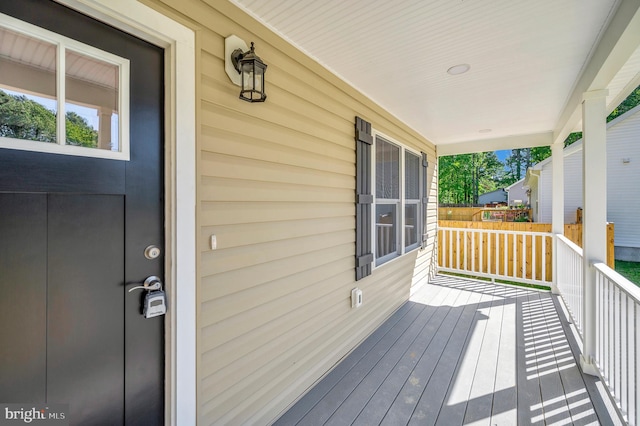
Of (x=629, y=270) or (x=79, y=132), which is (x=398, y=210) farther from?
(x=629, y=270)

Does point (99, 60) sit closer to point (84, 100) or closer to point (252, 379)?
point (84, 100)

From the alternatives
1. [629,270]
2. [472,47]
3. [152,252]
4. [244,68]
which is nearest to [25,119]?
[152,252]

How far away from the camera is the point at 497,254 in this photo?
5.51 m

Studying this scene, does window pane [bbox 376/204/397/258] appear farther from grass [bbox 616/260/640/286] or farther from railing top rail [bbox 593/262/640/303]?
grass [bbox 616/260/640/286]

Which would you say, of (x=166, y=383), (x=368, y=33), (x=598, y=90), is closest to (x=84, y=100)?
(x=166, y=383)

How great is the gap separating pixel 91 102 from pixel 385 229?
3.25m

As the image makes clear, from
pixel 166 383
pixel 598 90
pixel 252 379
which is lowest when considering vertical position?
pixel 252 379

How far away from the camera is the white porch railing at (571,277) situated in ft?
10.0

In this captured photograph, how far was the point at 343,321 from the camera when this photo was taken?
2787mm

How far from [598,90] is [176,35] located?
313 cm

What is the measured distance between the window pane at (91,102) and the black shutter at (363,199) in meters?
2.10

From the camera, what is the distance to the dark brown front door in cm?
104

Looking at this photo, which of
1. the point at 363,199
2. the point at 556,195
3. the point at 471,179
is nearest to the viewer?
the point at 363,199

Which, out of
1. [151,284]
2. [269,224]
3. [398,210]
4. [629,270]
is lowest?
[629,270]
